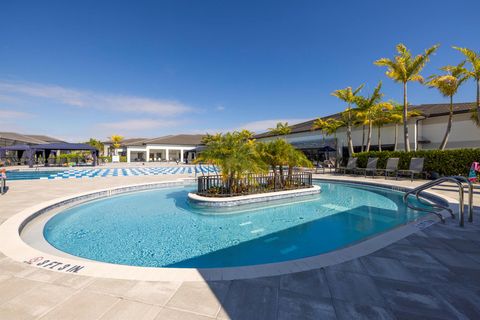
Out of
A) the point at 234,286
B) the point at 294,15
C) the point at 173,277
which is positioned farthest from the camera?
the point at 294,15

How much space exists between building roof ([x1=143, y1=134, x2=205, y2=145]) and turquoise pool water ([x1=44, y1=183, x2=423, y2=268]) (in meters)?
40.0

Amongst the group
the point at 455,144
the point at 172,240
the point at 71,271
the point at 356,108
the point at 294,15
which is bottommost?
the point at 172,240

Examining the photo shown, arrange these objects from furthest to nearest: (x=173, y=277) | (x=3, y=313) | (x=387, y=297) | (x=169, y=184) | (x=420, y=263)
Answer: (x=169, y=184) → (x=420, y=263) → (x=173, y=277) → (x=387, y=297) → (x=3, y=313)

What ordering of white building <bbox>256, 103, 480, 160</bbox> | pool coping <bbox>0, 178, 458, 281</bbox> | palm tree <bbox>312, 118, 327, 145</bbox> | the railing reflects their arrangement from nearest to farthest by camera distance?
pool coping <bbox>0, 178, 458, 281</bbox>, the railing, white building <bbox>256, 103, 480, 160</bbox>, palm tree <bbox>312, 118, 327, 145</bbox>

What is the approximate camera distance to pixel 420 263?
325cm

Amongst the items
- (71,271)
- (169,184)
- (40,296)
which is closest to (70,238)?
(71,271)

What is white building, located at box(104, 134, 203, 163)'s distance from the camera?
46728mm

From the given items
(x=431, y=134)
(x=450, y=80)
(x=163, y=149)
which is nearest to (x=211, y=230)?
(x=450, y=80)

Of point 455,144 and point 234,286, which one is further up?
point 455,144

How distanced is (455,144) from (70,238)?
80.4 ft

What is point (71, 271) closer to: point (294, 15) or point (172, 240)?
point (172, 240)

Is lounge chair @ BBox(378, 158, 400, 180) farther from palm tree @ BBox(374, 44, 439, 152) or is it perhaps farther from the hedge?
palm tree @ BBox(374, 44, 439, 152)

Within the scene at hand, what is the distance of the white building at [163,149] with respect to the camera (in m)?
46.7

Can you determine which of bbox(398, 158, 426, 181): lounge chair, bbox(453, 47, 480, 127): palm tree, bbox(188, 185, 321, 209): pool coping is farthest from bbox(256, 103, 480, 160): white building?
Result: bbox(188, 185, 321, 209): pool coping
